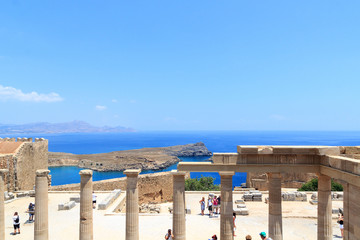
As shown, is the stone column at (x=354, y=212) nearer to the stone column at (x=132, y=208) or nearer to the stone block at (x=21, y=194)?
the stone column at (x=132, y=208)

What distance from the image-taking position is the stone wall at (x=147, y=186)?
23297 mm

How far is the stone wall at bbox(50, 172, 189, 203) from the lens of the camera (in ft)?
76.4

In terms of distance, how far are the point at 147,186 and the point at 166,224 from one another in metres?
11.3

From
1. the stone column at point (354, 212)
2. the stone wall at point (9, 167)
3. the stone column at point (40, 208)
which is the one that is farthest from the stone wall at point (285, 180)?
the stone column at point (40, 208)

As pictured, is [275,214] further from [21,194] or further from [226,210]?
[21,194]

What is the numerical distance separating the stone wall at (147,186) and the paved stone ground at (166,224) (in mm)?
6657

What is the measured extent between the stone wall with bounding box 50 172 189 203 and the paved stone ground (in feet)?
21.8

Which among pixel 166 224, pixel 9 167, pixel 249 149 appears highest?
pixel 249 149

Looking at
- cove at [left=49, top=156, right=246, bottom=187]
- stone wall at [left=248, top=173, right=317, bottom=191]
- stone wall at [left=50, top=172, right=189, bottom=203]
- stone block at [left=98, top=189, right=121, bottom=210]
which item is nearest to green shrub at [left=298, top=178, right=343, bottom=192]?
stone wall at [left=248, top=173, right=317, bottom=191]

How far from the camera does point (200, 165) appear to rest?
8.80 m

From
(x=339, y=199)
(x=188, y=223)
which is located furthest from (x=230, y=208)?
(x=339, y=199)

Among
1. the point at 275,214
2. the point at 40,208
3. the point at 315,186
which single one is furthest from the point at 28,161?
the point at 315,186

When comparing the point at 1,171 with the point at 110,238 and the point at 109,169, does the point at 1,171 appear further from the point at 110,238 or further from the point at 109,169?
the point at 109,169

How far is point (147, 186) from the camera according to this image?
78.9 feet
